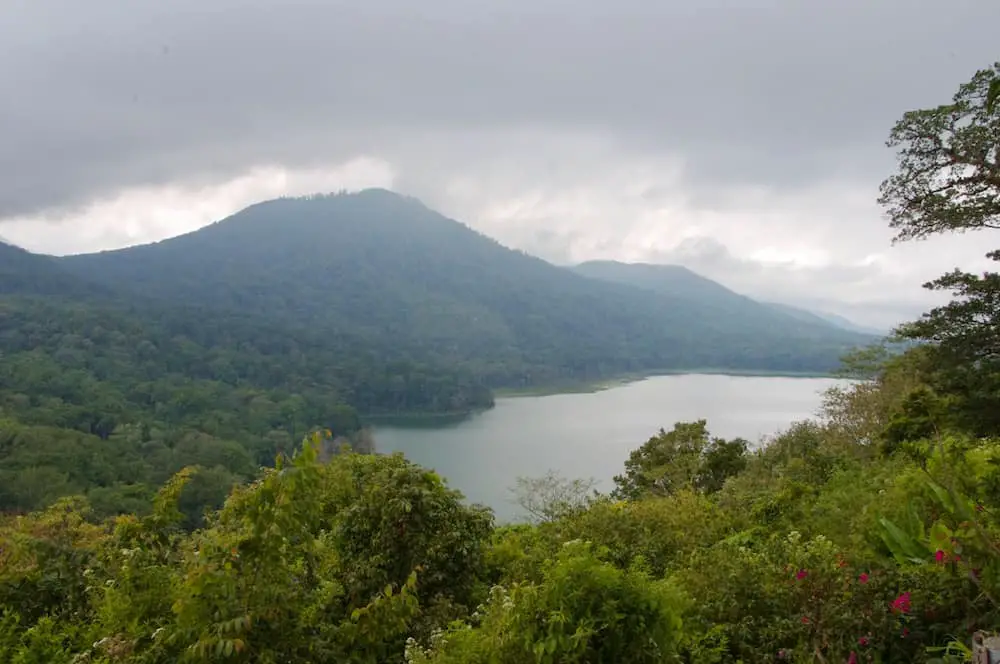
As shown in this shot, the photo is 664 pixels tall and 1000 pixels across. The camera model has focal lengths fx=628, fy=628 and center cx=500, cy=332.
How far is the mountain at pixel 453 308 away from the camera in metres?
120

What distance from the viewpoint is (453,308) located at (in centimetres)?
15450

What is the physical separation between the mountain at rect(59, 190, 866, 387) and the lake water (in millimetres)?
24391

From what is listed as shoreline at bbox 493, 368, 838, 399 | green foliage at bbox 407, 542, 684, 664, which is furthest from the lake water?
green foliage at bbox 407, 542, 684, 664

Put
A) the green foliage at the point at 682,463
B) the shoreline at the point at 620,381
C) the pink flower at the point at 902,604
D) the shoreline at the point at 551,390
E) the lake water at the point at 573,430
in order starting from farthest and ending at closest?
the shoreline at the point at 620,381 < the shoreline at the point at 551,390 < the lake water at the point at 573,430 < the green foliage at the point at 682,463 < the pink flower at the point at 902,604

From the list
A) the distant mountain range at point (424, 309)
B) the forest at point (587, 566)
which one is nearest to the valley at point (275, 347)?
the distant mountain range at point (424, 309)

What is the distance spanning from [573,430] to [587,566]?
51.1 m

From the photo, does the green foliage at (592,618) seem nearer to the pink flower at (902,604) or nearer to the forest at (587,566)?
the forest at (587,566)

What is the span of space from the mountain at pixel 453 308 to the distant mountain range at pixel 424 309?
0.48 m

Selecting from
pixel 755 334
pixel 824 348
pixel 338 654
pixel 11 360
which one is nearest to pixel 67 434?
pixel 11 360

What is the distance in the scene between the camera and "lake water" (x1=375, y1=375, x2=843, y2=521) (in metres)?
37.9

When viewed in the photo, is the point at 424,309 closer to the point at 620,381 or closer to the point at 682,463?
the point at 620,381

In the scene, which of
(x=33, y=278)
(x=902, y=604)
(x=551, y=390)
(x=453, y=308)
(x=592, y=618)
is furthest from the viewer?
(x=453, y=308)

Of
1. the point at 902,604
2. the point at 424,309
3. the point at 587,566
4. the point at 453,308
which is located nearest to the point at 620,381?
the point at 453,308

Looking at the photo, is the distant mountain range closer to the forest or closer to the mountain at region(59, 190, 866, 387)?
the mountain at region(59, 190, 866, 387)
